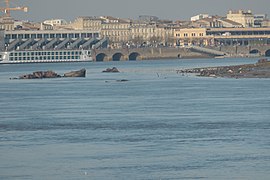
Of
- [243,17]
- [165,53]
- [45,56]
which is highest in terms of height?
[243,17]

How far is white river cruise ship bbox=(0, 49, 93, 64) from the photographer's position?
12194 centimetres

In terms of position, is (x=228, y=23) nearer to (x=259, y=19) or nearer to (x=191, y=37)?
(x=191, y=37)

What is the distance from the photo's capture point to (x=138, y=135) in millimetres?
29891

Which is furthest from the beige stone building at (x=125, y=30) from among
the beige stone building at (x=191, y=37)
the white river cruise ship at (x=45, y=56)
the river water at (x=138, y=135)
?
the river water at (x=138, y=135)

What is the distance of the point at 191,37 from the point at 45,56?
27295mm

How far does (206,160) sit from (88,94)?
2498 cm

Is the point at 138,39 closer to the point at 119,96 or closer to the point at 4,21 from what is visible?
the point at 4,21

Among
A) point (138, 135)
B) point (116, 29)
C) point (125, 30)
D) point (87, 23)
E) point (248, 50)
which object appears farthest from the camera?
point (125, 30)

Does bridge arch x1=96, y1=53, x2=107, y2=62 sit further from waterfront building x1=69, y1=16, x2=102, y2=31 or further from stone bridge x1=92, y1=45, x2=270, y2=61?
waterfront building x1=69, y1=16, x2=102, y2=31

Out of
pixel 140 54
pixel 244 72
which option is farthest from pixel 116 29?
pixel 244 72

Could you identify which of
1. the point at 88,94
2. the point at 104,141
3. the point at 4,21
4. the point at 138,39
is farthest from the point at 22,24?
the point at 104,141

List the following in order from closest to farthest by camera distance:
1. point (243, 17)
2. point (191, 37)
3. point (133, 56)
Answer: point (133, 56) < point (191, 37) < point (243, 17)

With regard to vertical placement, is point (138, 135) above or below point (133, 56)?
above

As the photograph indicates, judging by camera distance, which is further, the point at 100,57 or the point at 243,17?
the point at 243,17
